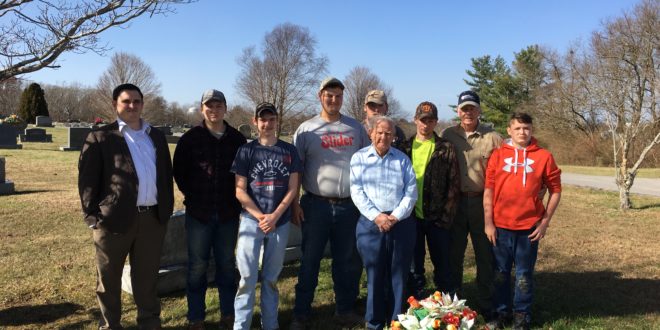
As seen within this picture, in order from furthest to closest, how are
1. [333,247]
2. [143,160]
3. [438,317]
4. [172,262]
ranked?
1. [172,262]
2. [333,247]
3. [143,160]
4. [438,317]

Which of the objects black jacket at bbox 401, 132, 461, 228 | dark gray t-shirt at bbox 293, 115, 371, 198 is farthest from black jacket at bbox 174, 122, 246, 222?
black jacket at bbox 401, 132, 461, 228

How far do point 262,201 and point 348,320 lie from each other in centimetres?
133

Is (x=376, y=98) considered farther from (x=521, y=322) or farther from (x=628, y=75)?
(x=628, y=75)

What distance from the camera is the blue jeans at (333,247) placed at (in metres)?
3.74

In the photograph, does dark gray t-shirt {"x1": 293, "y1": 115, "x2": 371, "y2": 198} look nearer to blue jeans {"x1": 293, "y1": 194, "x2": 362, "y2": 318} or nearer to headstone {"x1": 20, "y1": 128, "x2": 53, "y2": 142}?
blue jeans {"x1": 293, "y1": 194, "x2": 362, "y2": 318}

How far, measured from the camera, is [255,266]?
11.5 ft

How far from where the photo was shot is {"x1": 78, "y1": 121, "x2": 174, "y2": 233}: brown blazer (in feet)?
10.7

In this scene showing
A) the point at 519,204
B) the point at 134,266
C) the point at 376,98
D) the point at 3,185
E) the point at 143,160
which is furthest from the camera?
the point at 3,185

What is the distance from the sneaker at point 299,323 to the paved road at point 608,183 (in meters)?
13.9

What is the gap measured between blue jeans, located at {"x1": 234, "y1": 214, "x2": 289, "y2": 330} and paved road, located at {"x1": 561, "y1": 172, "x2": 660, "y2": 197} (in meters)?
14.3

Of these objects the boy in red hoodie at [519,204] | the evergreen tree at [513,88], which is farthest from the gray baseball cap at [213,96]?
the evergreen tree at [513,88]

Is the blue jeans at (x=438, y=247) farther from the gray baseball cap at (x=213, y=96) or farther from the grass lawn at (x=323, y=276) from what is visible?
the gray baseball cap at (x=213, y=96)

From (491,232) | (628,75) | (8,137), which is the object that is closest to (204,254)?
(491,232)

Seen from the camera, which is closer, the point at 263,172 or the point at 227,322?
the point at 263,172
